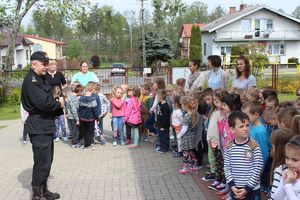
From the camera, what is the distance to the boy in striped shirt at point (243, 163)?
4406 mm

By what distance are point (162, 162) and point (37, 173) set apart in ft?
9.18

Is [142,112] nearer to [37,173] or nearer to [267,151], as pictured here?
[37,173]

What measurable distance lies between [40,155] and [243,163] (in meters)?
2.85

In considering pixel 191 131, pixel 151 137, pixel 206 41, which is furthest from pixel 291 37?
pixel 191 131

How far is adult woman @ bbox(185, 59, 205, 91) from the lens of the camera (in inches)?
343

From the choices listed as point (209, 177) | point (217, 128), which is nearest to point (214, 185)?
point (209, 177)

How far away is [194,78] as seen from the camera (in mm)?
8891

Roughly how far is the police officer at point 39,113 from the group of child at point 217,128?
2244mm

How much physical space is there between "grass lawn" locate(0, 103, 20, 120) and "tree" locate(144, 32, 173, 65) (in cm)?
2430

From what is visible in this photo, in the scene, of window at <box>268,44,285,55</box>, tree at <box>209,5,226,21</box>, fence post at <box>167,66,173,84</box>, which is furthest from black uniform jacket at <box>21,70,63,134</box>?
tree at <box>209,5,226,21</box>

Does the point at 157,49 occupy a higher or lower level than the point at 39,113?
higher

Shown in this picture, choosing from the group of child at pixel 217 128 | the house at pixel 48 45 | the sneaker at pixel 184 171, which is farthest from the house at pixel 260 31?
the sneaker at pixel 184 171

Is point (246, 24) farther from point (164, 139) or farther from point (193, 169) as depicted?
point (193, 169)

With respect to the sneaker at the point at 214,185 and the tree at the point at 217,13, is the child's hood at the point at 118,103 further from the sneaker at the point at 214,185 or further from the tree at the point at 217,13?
the tree at the point at 217,13
